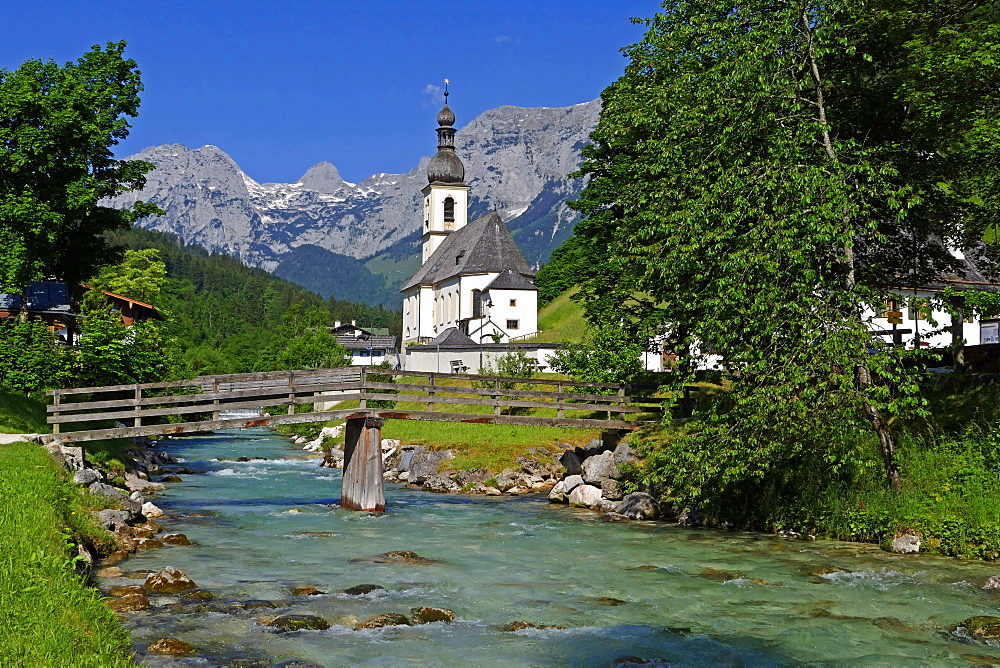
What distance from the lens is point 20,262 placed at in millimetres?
30406

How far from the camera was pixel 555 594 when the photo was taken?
16188 mm

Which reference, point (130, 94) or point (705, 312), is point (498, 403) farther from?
point (130, 94)

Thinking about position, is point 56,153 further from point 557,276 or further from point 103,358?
point 557,276

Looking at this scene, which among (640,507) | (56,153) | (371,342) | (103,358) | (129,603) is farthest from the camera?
(371,342)

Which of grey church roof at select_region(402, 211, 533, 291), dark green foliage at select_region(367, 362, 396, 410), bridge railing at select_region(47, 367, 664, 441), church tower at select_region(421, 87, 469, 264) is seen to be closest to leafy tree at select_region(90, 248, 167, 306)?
grey church roof at select_region(402, 211, 533, 291)

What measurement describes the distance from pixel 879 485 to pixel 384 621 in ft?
41.9

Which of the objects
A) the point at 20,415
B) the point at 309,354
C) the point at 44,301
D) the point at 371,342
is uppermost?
the point at 44,301

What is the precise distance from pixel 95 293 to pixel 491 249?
50.1 meters

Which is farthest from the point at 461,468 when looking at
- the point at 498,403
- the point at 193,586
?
the point at 193,586

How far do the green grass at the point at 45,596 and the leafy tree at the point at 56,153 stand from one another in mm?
15756

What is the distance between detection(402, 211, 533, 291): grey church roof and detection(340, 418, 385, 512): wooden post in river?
6220 cm

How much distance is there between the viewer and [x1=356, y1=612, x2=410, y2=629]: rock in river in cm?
1382

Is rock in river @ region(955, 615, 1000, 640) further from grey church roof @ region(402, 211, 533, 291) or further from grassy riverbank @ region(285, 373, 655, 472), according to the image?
grey church roof @ region(402, 211, 533, 291)

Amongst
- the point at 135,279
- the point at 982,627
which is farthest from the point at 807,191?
the point at 135,279
